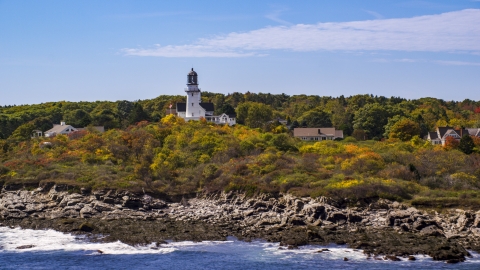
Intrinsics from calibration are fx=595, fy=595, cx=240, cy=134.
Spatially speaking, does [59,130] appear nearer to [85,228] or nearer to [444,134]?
[85,228]

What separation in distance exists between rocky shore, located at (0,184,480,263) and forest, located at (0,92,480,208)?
1506mm

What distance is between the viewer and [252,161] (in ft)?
182

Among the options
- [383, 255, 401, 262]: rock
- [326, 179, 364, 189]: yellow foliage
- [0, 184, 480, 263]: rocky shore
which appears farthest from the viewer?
[326, 179, 364, 189]: yellow foliage

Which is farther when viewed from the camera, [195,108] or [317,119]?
[317,119]

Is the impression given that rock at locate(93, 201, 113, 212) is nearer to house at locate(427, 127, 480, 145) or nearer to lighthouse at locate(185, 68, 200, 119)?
lighthouse at locate(185, 68, 200, 119)

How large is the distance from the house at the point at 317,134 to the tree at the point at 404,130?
7376 mm

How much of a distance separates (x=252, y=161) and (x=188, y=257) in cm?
2107

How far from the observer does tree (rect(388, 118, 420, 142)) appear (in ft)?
243

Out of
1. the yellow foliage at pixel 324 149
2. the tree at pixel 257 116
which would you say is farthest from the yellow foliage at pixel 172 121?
the yellow foliage at pixel 324 149

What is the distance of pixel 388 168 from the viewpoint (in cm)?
5209

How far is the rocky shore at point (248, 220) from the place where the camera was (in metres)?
38.1

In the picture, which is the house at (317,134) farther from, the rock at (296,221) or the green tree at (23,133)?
the rock at (296,221)

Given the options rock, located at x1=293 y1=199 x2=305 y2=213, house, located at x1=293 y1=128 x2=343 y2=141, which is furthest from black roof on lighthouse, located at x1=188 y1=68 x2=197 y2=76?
rock, located at x1=293 y1=199 x2=305 y2=213

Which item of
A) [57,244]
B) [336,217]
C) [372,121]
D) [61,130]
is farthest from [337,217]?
[61,130]
